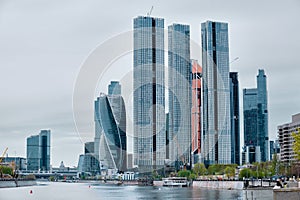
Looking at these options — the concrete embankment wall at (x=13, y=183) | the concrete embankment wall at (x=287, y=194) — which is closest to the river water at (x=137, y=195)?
the concrete embankment wall at (x=287, y=194)

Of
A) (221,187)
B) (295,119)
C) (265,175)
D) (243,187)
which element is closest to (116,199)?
(243,187)

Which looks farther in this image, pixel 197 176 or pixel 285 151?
pixel 285 151

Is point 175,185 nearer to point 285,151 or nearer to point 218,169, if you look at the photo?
point 218,169

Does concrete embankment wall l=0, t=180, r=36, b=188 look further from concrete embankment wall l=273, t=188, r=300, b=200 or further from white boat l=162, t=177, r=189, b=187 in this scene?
concrete embankment wall l=273, t=188, r=300, b=200

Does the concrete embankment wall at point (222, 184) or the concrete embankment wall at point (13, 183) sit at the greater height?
the concrete embankment wall at point (222, 184)

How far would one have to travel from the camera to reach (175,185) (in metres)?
162

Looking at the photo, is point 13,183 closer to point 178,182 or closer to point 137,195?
point 178,182

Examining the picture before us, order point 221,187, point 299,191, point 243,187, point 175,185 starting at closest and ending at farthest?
point 299,191 → point 243,187 → point 221,187 → point 175,185

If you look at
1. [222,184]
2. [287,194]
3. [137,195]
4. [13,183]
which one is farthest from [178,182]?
[287,194]

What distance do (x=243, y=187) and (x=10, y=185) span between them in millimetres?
68685

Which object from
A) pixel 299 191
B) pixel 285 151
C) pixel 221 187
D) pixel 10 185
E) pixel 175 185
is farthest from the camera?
pixel 285 151

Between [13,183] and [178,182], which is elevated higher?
[13,183]

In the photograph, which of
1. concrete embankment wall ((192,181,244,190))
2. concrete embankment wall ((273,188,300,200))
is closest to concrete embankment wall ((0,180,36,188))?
concrete embankment wall ((192,181,244,190))

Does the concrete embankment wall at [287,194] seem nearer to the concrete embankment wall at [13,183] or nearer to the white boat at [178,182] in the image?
the concrete embankment wall at [13,183]
